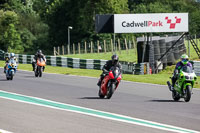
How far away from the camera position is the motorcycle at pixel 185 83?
1656 cm

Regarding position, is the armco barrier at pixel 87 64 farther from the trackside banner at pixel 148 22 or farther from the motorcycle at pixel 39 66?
the motorcycle at pixel 39 66

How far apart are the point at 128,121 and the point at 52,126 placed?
204 cm

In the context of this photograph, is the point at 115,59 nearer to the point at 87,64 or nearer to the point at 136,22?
the point at 136,22

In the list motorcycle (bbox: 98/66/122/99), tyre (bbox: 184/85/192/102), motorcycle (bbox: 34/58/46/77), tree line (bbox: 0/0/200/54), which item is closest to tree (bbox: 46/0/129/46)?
tree line (bbox: 0/0/200/54)

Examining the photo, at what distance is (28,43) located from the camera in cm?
9844

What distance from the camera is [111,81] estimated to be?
1727 centimetres

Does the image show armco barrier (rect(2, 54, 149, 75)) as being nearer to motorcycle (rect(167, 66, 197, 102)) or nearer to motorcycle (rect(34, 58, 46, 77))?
motorcycle (rect(34, 58, 46, 77))

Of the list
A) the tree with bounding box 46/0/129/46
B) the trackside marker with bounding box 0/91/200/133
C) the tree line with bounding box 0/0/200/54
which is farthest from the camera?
the tree line with bounding box 0/0/200/54

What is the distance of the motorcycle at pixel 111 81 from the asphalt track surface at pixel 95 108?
0.34m

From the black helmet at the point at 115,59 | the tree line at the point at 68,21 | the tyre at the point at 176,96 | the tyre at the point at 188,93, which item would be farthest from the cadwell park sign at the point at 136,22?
the tree line at the point at 68,21

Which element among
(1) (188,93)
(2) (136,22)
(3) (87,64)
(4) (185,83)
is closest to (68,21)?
(3) (87,64)

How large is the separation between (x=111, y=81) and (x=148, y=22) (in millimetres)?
20089

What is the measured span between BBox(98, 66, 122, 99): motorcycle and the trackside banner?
19199 millimetres

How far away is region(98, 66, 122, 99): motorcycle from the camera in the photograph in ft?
56.5
